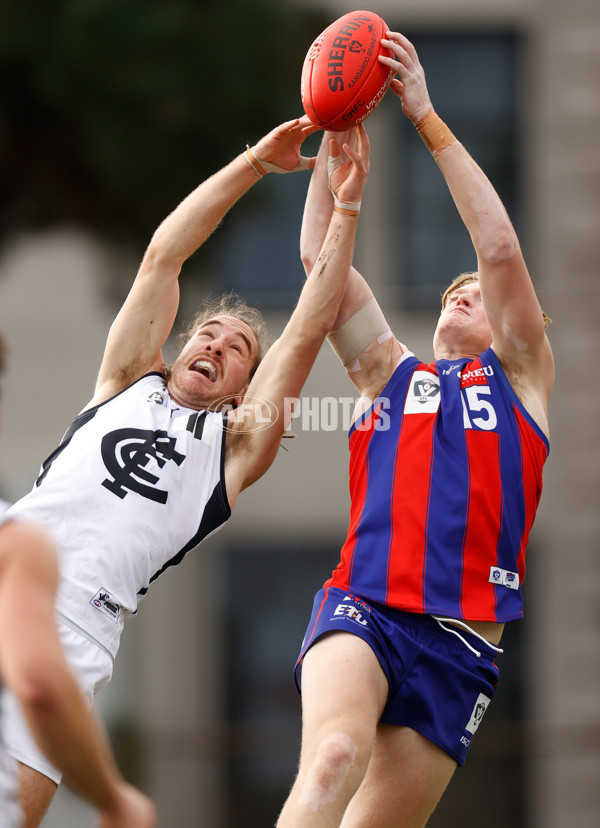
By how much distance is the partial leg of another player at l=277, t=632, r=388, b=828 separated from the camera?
3.41 m

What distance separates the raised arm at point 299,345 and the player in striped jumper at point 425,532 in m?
0.14

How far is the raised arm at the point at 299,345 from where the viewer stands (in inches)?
163

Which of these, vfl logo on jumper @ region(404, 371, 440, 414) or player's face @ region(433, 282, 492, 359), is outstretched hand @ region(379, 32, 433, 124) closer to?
player's face @ region(433, 282, 492, 359)

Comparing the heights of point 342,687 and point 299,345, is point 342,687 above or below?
below

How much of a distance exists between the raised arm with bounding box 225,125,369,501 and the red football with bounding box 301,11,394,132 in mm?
142

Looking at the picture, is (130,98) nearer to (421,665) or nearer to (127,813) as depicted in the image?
(421,665)

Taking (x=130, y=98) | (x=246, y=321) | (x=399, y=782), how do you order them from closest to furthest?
(x=399, y=782) → (x=246, y=321) → (x=130, y=98)

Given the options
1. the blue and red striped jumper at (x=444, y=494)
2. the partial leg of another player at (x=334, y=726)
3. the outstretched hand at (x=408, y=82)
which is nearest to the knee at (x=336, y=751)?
the partial leg of another player at (x=334, y=726)

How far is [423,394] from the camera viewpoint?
4145mm

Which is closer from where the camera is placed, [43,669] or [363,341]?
[43,669]

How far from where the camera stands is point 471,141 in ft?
36.4

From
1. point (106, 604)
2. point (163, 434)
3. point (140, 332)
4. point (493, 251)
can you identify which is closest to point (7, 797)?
point (106, 604)

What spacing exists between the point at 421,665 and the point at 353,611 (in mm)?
285

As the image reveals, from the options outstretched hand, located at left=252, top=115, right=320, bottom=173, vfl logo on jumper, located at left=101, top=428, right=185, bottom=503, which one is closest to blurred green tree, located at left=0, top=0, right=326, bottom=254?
outstretched hand, located at left=252, top=115, right=320, bottom=173
